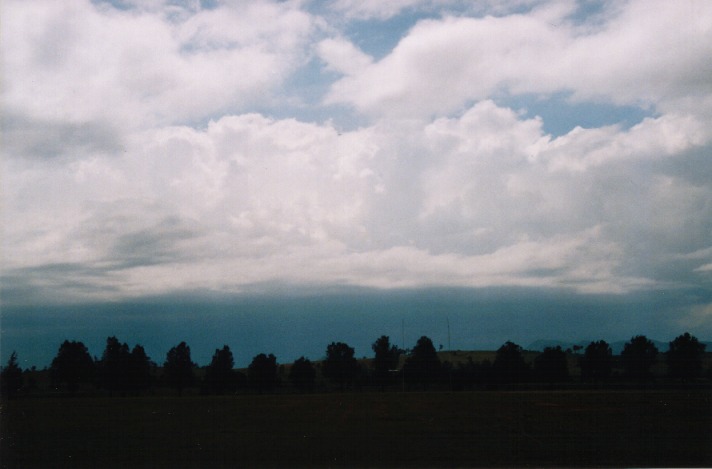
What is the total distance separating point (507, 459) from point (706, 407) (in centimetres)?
2436

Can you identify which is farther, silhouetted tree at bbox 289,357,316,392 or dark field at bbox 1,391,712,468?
silhouetted tree at bbox 289,357,316,392

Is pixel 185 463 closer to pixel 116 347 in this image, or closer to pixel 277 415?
pixel 277 415

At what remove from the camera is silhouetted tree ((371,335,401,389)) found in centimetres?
8930

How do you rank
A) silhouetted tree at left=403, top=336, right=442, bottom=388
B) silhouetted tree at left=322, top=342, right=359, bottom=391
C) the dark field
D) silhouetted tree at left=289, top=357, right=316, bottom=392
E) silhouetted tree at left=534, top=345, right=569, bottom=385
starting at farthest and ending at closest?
silhouetted tree at left=322, top=342, right=359, bottom=391 → silhouetted tree at left=289, top=357, right=316, bottom=392 → silhouetted tree at left=403, top=336, right=442, bottom=388 → silhouetted tree at left=534, top=345, right=569, bottom=385 → the dark field

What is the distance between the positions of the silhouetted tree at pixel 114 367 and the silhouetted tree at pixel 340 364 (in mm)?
26280

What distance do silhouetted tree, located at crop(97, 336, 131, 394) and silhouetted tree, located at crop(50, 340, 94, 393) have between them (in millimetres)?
1614

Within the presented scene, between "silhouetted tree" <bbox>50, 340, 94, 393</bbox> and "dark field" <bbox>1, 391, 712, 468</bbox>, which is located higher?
"silhouetted tree" <bbox>50, 340, 94, 393</bbox>

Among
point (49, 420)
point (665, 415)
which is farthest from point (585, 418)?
point (49, 420)

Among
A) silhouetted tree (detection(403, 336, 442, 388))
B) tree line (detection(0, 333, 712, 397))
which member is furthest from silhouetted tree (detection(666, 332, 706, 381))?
silhouetted tree (detection(403, 336, 442, 388))

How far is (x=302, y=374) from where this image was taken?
293 ft

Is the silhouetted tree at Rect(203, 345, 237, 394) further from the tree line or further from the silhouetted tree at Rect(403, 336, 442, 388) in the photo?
the silhouetted tree at Rect(403, 336, 442, 388)

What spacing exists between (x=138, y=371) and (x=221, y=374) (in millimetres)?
10751

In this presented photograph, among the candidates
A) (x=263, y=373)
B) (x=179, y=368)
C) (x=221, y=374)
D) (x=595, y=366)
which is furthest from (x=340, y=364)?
(x=595, y=366)

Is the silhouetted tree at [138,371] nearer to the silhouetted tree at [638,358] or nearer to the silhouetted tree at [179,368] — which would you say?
the silhouetted tree at [179,368]
